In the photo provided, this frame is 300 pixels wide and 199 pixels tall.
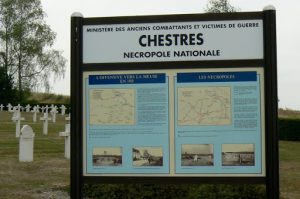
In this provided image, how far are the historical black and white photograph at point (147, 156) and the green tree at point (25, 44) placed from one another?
148 feet

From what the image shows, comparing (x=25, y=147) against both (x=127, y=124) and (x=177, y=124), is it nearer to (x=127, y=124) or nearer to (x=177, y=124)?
(x=127, y=124)

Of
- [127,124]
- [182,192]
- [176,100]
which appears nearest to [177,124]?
[176,100]

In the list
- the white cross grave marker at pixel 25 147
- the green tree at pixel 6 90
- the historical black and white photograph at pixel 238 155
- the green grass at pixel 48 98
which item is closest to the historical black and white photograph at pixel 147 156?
the historical black and white photograph at pixel 238 155

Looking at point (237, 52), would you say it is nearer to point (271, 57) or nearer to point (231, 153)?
point (271, 57)

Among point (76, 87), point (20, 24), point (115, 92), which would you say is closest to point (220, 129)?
point (115, 92)

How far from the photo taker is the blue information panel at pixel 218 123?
5.11 m

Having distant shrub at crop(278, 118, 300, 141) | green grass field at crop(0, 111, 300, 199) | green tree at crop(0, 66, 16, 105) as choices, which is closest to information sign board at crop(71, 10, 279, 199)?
green grass field at crop(0, 111, 300, 199)

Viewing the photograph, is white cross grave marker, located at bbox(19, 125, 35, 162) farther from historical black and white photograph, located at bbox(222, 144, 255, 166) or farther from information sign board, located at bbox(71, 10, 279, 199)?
historical black and white photograph, located at bbox(222, 144, 255, 166)

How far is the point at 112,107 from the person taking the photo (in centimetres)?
532

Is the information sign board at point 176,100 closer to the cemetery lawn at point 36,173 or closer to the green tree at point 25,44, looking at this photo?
the cemetery lawn at point 36,173

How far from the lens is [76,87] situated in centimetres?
532

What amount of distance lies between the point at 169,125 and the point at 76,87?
3.41ft

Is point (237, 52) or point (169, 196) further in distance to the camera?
point (169, 196)

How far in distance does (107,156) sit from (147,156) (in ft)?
1.37
